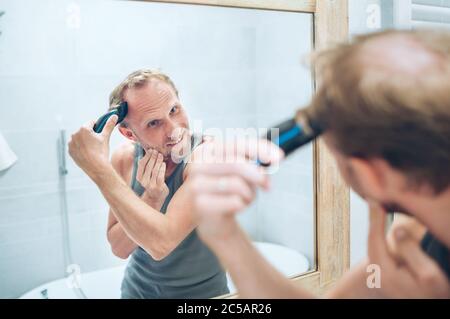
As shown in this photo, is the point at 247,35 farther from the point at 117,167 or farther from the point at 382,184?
the point at 382,184

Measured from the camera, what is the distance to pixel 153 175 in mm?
756

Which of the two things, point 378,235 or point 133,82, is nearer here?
point 378,235

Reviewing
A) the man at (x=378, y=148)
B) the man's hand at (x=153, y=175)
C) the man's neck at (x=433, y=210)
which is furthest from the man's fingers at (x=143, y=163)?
the man's neck at (x=433, y=210)

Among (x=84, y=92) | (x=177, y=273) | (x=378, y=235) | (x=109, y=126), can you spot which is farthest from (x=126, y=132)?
(x=378, y=235)

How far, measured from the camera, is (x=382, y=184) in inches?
17.0

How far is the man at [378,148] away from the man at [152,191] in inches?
10.8

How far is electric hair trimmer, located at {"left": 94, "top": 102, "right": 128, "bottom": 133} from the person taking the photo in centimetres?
71

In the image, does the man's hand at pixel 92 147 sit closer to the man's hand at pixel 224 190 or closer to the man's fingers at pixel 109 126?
the man's fingers at pixel 109 126

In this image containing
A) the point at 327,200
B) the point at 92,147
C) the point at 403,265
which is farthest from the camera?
the point at 327,200

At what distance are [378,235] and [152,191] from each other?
15.5 inches

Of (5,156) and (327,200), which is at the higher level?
(5,156)

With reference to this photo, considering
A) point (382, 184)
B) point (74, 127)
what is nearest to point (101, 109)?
point (74, 127)

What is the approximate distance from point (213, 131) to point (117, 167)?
8.7 inches

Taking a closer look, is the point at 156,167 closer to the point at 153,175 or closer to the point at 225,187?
the point at 153,175
